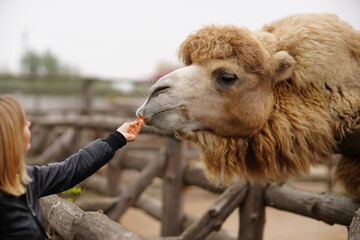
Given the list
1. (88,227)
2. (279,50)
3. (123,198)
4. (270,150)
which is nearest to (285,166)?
(270,150)

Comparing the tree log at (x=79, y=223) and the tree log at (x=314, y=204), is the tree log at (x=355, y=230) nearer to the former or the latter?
the tree log at (x=314, y=204)

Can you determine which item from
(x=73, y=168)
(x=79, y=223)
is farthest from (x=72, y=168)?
(x=79, y=223)

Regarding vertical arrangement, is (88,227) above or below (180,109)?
below

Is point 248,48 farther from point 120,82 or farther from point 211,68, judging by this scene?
point 120,82

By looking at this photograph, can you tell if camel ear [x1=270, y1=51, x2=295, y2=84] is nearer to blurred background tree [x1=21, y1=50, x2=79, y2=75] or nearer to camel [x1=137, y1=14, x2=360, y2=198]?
camel [x1=137, y1=14, x2=360, y2=198]

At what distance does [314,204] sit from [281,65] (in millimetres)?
1277

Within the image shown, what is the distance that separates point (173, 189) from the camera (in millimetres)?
4316

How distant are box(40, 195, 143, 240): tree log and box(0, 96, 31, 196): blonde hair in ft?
1.14

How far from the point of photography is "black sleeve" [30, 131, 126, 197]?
6.12ft

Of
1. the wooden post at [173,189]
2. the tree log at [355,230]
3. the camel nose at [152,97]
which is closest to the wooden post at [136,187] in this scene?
the wooden post at [173,189]

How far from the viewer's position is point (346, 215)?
2.64m

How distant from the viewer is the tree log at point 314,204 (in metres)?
2.68

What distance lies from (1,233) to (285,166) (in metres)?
2.02

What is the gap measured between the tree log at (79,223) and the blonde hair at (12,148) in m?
0.35
